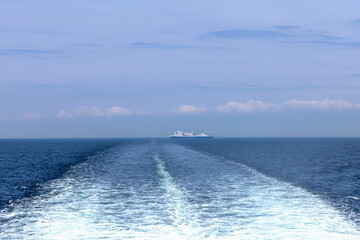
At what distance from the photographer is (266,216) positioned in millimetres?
23609

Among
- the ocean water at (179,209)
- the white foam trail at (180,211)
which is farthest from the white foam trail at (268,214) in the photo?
the white foam trail at (180,211)

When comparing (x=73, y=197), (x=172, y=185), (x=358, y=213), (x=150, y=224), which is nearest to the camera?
(x=150, y=224)

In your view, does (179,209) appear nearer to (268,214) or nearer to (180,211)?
(180,211)

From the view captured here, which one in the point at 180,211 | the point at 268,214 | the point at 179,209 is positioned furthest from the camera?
the point at 179,209

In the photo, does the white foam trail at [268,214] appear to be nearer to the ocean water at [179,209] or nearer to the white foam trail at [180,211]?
the ocean water at [179,209]

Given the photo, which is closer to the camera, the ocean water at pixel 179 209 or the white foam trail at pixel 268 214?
the white foam trail at pixel 268 214

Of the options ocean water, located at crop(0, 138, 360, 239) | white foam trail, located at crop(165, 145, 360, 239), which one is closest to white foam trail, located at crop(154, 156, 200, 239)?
ocean water, located at crop(0, 138, 360, 239)

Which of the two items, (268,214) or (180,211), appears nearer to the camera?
(268,214)

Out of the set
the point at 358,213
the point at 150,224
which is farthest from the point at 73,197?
the point at 358,213

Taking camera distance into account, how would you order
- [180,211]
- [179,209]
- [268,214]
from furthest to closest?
1. [179,209]
2. [180,211]
3. [268,214]

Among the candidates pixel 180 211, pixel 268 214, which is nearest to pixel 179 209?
pixel 180 211

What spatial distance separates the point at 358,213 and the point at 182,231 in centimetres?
1212

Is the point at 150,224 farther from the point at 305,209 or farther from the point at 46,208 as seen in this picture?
the point at 305,209

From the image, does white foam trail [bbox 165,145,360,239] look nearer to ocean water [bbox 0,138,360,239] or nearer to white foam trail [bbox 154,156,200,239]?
ocean water [bbox 0,138,360,239]
